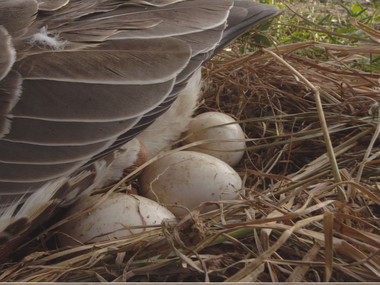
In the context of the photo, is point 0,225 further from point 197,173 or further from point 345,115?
point 345,115

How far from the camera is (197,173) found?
4.55 ft

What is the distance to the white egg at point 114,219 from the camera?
1219 mm

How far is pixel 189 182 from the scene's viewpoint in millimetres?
1375

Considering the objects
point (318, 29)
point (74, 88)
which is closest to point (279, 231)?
point (74, 88)

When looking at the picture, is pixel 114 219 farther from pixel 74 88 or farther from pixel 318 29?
pixel 318 29

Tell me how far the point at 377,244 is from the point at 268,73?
3.58 feet

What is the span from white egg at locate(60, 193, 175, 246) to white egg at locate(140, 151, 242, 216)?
9 cm

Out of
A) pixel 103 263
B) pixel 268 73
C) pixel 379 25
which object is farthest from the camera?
pixel 379 25

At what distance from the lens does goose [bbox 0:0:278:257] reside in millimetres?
1095

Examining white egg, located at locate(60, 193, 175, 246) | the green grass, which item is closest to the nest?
white egg, located at locate(60, 193, 175, 246)

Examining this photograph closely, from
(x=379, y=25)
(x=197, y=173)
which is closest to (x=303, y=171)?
(x=197, y=173)

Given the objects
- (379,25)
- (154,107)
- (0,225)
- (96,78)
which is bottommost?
(379,25)

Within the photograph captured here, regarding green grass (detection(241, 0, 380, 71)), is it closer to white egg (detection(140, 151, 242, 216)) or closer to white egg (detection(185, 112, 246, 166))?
white egg (detection(185, 112, 246, 166))

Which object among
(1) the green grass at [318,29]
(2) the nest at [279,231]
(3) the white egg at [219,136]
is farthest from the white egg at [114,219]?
(1) the green grass at [318,29]
